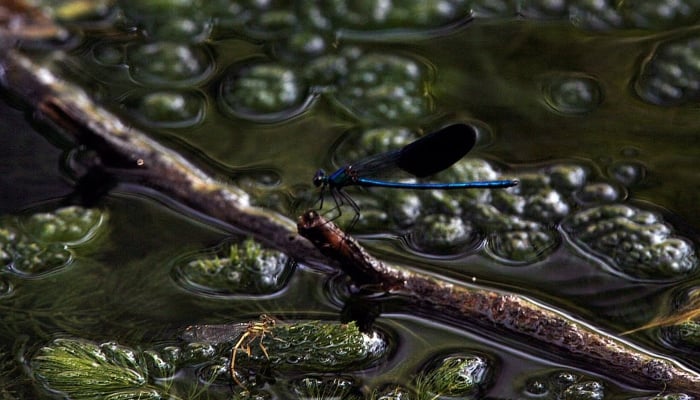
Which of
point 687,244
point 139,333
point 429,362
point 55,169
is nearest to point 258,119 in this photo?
point 55,169

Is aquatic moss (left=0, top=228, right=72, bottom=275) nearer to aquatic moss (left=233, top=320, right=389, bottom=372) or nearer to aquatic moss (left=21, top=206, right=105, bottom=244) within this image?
aquatic moss (left=21, top=206, right=105, bottom=244)

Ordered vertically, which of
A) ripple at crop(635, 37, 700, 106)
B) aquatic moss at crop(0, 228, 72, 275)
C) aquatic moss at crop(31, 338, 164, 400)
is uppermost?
ripple at crop(635, 37, 700, 106)

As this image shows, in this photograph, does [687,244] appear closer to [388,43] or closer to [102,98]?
[388,43]

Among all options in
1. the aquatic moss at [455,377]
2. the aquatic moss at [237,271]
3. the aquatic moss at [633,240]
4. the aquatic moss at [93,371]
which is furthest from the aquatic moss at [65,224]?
the aquatic moss at [633,240]

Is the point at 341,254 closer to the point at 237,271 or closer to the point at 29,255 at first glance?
the point at 237,271

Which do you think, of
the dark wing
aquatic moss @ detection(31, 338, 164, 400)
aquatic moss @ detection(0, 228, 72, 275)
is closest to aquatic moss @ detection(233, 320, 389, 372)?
aquatic moss @ detection(31, 338, 164, 400)

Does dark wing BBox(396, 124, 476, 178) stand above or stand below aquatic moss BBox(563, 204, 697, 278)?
above

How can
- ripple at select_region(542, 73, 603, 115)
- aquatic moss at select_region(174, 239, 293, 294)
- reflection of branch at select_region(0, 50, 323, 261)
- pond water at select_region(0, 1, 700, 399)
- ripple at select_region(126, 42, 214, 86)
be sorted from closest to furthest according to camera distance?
pond water at select_region(0, 1, 700, 399) < aquatic moss at select_region(174, 239, 293, 294) < reflection of branch at select_region(0, 50, 323, 261) < ripple at select_region(542, 73, 603, 115) < ripple at select_region(126, 42, 214, 86)
